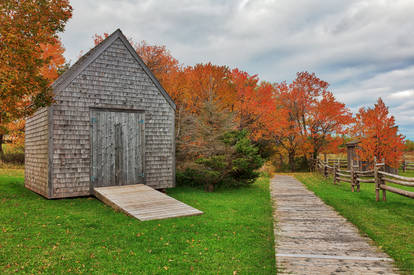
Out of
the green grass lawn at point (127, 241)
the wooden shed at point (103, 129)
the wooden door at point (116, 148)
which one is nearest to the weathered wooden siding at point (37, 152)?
the wooden shed at point (103, 129)

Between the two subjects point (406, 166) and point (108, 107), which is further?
point (406, 166)

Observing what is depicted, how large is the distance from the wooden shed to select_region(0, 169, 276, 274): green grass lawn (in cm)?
151

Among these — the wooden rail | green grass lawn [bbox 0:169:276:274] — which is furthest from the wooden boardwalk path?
the wooden rail

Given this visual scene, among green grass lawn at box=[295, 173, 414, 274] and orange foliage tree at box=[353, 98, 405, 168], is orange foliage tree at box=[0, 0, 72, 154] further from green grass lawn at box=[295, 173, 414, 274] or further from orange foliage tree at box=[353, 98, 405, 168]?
orange foliage tree at box=[353, 98, 405, 168]

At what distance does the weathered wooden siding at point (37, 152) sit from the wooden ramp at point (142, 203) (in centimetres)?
198

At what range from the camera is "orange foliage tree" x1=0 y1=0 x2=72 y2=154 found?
914 cm

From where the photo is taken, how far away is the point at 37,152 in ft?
37.3

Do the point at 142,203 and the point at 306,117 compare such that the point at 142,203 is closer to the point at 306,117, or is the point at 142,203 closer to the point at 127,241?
the point at 127,241

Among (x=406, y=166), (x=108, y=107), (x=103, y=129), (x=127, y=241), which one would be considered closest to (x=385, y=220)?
(x=127, y=241)

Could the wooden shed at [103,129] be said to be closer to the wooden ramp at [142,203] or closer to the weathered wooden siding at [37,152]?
the weathered wooden siding at [37,152]

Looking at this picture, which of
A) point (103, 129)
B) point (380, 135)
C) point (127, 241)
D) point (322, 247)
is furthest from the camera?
point (380, 135)

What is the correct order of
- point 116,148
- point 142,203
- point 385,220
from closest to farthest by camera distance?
point 385,220, point 142,203, point 116,148

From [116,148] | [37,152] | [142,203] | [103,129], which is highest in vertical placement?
[103,129]

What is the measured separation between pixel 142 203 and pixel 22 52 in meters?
5.93
